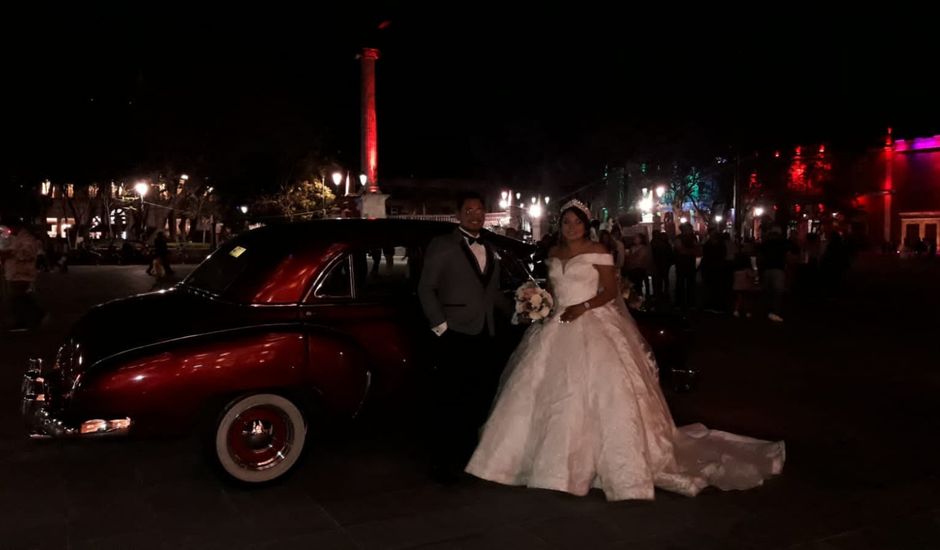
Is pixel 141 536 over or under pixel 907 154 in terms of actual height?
under

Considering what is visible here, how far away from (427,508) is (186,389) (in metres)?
1.57

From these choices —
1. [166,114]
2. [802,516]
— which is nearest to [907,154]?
[166,114]

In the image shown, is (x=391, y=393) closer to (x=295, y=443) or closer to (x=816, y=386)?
(x=295, y=443)

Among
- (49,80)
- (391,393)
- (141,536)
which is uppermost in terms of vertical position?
(49,80)

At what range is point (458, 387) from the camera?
4.98 metres

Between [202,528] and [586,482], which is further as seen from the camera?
[586,482]

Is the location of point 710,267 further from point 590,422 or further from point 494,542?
point 494,542

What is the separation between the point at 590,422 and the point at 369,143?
15331 millimetres

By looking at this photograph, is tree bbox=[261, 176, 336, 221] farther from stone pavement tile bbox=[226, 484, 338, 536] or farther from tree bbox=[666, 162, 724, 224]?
stone pavement tile bbox=[226, 484, 338, 536]

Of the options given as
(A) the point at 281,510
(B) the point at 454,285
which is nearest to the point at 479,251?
(B) the point at 454,285

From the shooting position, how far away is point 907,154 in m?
54.0

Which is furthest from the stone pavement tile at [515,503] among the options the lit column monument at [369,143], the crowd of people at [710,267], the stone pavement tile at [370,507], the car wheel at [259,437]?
the lit column monument at [369,143]

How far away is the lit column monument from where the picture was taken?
18.0 m

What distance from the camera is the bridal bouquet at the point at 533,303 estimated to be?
5.09m
